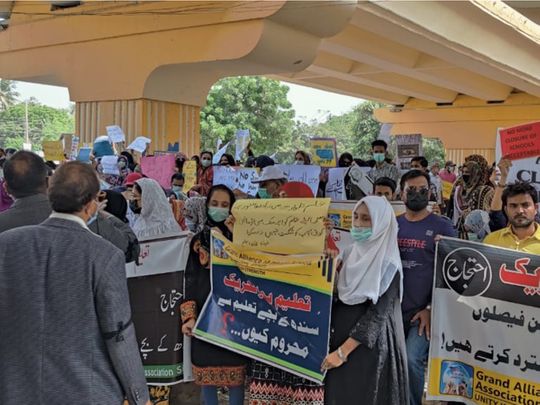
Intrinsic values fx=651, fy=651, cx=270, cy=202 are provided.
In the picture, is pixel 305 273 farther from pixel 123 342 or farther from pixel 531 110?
pixel 531 110

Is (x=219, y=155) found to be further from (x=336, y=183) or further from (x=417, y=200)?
(x=417, y=200)

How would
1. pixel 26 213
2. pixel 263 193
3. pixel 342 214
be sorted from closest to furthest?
pixel 26 213
pixel 342 214
pixel 263 193

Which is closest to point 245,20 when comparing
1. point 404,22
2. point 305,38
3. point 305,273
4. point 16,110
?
point 305,38

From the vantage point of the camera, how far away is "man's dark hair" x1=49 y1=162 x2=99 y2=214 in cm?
240

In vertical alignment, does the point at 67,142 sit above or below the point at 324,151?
above

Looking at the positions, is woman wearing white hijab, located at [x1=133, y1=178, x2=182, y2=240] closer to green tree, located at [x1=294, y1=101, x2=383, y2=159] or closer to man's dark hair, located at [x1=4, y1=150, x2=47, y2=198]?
man's dark hair, located at [x1=4, y1=150, x2=47, y2=198]

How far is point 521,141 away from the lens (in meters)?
4.81

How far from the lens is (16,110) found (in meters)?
60.2

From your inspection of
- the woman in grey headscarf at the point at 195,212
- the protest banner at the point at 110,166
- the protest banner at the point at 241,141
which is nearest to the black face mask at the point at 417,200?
the woman in grey headscarf at the point at 195,212

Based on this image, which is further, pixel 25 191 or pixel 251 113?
pixel 251 113

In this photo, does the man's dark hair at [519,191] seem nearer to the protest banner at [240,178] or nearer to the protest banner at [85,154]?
the protest banner at [240,178]

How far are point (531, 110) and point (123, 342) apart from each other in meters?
19.9

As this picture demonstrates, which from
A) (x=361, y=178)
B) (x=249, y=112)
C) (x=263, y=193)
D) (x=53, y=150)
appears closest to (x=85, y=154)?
(x=53, y=150)

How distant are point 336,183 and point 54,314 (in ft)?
19.4
